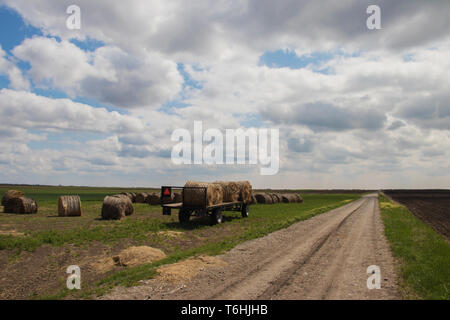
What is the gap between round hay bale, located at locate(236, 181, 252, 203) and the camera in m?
25.4

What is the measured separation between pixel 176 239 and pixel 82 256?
15.6 feet

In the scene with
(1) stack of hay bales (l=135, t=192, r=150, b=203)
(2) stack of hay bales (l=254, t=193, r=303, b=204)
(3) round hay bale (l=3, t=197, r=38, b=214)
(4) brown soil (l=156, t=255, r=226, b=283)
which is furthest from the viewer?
(2) stack of hay bales (l=254, t=193, r=303, b=204)

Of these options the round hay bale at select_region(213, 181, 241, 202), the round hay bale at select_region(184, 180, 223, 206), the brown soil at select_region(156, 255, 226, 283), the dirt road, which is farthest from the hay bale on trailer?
the brown soil at select_region(156, 255, 226, 283)

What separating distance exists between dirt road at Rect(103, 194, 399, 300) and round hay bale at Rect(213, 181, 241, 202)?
971 centimetres

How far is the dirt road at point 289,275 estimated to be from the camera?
718 cm

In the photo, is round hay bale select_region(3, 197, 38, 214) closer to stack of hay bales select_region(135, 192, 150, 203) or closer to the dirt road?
stack of hay bales select_region(135, 192, 150, 203)

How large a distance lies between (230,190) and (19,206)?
1776 centimetres

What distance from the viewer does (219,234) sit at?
17.4 meters

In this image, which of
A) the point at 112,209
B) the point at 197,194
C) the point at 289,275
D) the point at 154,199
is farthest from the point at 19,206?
the point at 289,275

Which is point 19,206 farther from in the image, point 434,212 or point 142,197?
point 434,212

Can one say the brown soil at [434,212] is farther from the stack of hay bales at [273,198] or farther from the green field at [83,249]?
the stack of hay bales at [273,198]

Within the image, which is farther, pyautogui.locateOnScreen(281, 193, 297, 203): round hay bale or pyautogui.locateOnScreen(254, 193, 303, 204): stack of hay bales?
pyautogui.locateOnScreen(281, 193, 297, 203): round hay bale

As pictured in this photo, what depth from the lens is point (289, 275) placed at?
8.57 meters
